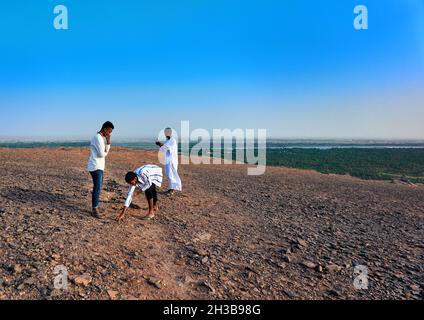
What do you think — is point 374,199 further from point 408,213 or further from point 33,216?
point 33,216

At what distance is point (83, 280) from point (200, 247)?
6.24ft

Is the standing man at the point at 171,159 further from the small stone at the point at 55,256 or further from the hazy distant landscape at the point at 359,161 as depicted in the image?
the hazy distant landscape at the point at 359,161

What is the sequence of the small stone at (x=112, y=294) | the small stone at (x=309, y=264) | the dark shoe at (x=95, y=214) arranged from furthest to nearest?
1. the dark shoe at (x=95, y=214)
2. the small stone at (x=309, y=264)
3. the small stone at (x=112, y=294)

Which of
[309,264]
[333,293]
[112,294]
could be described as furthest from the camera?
[309,264]

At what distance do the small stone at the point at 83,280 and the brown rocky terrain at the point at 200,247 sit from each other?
12 millimetres

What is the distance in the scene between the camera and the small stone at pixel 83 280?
3.62 metres

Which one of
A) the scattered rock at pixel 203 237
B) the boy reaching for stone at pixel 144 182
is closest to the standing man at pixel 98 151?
the boy reaching for stone at pixel 144 182

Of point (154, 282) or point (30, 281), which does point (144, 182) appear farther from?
point (30, 281)

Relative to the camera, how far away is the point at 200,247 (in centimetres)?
507

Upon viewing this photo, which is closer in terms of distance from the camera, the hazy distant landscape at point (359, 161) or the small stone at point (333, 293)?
the small stone at point (333, 293)

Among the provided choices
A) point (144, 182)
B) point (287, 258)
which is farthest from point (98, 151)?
point (287, 258)

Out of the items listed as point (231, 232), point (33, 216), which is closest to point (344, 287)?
point (231, 232)
